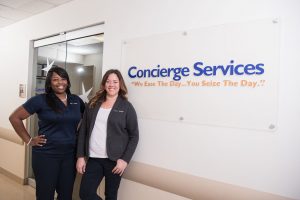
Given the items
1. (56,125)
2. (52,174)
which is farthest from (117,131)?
(52,174)

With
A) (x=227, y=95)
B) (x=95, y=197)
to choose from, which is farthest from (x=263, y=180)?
(x=95, y=197)

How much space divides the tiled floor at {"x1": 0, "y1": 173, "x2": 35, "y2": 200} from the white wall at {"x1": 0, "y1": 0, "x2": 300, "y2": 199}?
7.53ft

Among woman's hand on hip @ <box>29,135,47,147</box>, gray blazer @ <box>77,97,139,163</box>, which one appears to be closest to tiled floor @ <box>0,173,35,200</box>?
woman's hand on hip @ <box>29,135,47,147</box>

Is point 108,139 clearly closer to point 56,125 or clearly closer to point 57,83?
point 56,125

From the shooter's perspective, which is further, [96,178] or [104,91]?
[104,91]

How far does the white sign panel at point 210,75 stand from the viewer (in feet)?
5.78

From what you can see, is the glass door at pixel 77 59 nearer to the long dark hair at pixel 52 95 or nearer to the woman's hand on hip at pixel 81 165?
the long dark hair at pixel 52 95

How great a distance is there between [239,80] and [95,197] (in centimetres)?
163

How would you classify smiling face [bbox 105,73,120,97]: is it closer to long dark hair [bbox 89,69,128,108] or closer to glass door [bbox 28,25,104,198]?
long dark hair [bbox 89,69,128,108]

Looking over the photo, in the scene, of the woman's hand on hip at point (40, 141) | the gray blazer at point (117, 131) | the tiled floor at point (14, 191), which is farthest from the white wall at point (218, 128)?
the tiled floor at point (14, 191)

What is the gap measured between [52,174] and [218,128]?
5.20ft

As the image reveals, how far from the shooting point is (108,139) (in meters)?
2.20

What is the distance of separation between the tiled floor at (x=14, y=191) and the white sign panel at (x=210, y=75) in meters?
2.47

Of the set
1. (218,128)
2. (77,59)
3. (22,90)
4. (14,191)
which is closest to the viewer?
(218,128)
